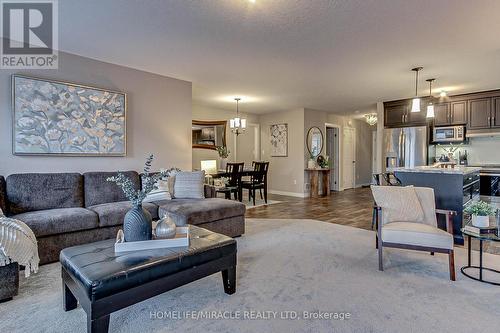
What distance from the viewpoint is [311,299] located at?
213 centimetres

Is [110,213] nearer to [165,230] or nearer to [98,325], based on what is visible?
[165,230]

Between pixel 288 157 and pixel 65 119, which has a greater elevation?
pixel 65 119

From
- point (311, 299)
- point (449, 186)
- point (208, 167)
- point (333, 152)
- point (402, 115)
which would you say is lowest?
point (311, 299)

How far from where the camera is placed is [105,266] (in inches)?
66.4

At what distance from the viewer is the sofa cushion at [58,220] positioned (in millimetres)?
2689

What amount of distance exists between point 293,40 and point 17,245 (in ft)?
10.8

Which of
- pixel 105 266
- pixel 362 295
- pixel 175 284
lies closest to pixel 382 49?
pixel 362 295

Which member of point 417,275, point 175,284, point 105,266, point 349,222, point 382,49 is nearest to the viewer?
point 105,266

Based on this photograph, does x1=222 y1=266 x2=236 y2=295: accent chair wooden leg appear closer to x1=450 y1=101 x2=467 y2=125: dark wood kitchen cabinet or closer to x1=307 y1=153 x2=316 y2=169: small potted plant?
x1=307 y1=153 x2=316 y2=169: small potted plant

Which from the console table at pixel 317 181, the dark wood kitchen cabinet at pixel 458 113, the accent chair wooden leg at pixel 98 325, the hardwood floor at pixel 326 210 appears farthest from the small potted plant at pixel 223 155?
the accent chair wooden leg at pixel 98 325

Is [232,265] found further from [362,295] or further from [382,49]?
[382,49]

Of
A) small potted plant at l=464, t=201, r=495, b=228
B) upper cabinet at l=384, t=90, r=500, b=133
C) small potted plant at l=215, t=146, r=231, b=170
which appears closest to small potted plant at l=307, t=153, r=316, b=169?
upper cabinet at l=384, t=90, r=500, b=133

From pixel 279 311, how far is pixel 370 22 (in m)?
2.83

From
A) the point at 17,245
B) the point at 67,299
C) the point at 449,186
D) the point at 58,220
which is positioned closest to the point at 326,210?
the point at 449,186
